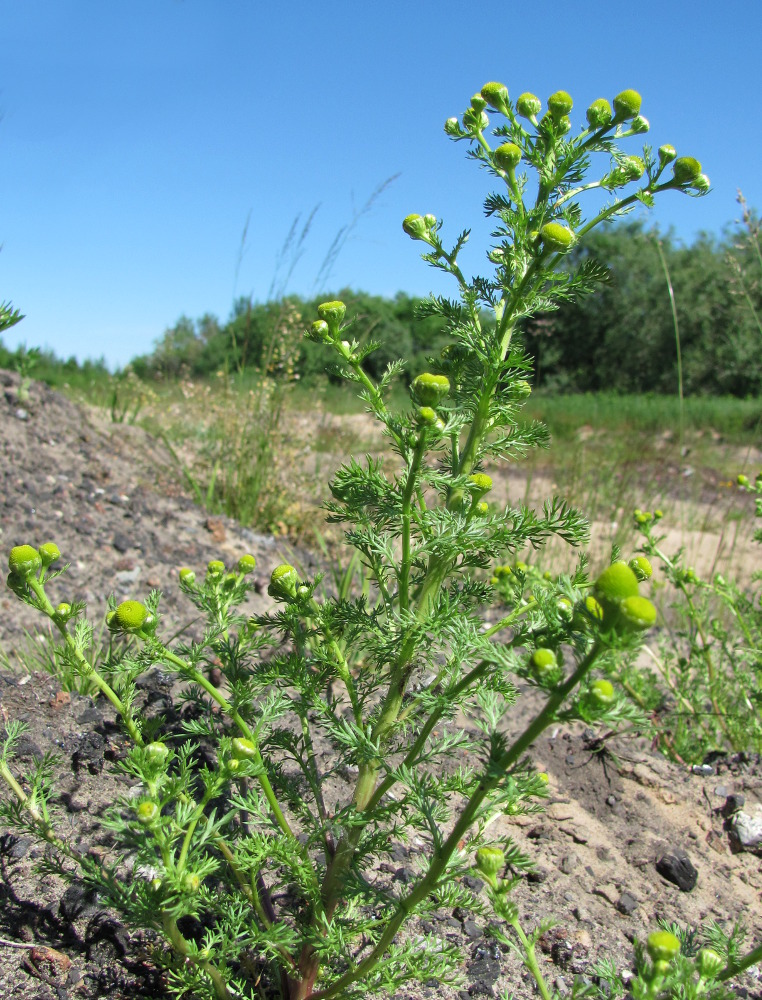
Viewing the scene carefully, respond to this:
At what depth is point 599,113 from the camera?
48.2 inches

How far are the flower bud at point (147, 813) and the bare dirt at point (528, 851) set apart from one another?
0.60 meters

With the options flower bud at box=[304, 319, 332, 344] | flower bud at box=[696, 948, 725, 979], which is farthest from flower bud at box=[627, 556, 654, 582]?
flower bud at box=[304, 319, 332, 344]

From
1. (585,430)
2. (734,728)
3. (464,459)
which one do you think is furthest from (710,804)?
(585,430)

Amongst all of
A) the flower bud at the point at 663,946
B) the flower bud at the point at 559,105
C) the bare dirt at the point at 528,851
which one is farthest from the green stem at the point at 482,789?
the flower bud at the point at 559,105

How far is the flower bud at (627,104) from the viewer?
1218mm

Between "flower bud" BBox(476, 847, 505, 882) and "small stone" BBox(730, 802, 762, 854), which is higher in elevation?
"flower bud" BBox(476, 847, 505, 882)

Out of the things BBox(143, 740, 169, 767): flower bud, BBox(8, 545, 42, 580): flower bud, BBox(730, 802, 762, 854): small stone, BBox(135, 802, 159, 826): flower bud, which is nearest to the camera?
BBox(135, 802, 159, 826): flower bud

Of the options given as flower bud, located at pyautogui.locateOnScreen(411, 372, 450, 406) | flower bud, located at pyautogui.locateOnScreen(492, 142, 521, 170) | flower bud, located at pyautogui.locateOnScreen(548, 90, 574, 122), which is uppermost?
flower bud, located at pyautogui.locateOnScreen(548, 90, 574, 122)

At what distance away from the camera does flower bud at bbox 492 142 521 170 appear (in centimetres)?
123

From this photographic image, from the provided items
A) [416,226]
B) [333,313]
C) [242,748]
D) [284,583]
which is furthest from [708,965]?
[416,226]

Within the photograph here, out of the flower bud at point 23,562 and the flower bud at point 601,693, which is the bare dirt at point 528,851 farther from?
the flower bud at point 601,693

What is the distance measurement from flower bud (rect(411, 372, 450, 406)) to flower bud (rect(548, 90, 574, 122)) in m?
0.53

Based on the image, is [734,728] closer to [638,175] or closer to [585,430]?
[638,175]

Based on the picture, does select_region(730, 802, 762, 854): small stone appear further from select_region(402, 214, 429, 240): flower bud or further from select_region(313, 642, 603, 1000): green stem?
select_region(402, 214, 429, 240): flower bud
